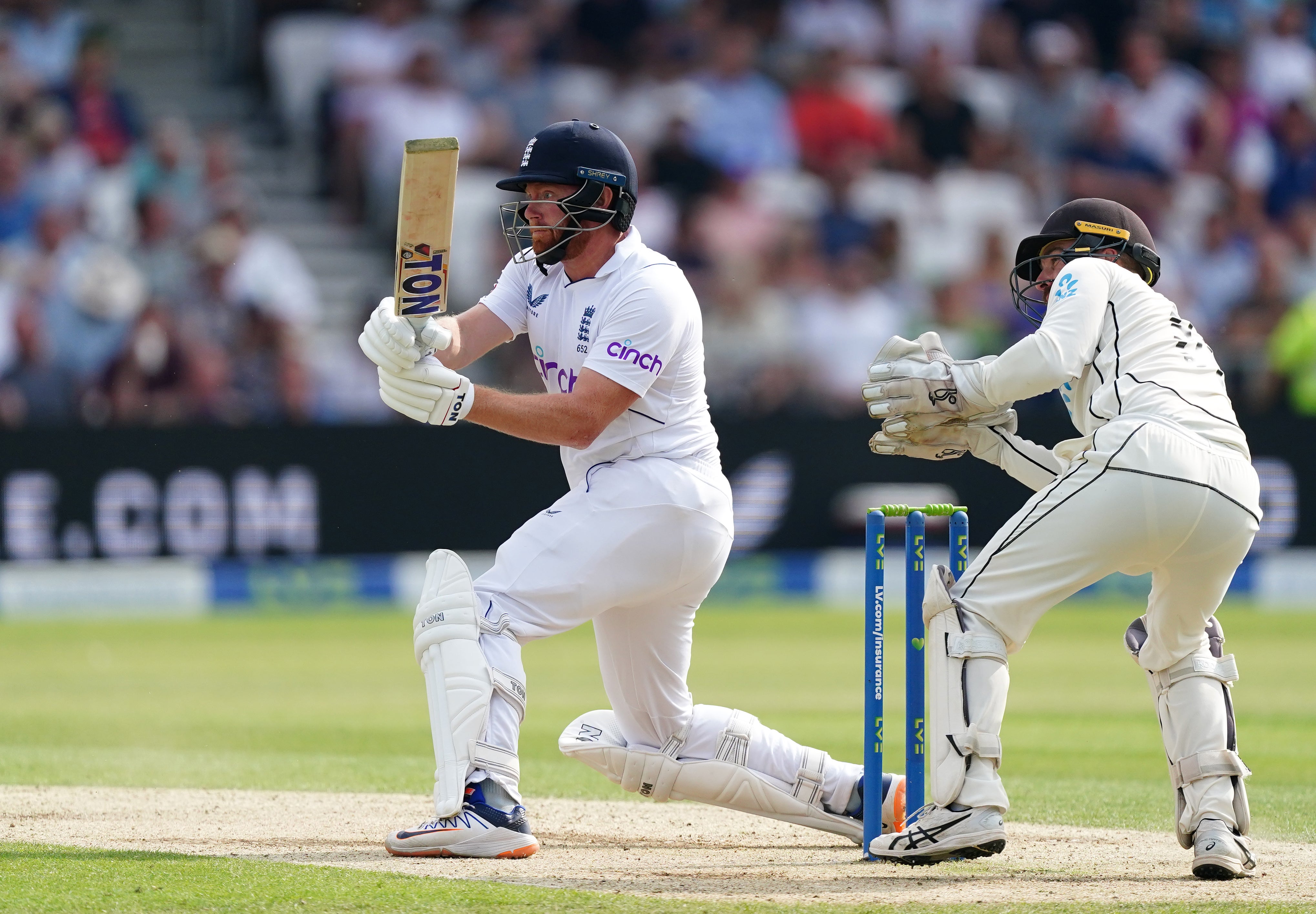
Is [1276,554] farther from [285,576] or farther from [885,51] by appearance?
[285,576]

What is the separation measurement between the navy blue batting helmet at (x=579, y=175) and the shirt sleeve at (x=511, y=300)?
201 millimetres

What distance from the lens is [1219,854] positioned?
4336mm

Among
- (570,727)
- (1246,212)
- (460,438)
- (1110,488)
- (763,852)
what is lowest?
(763,852)

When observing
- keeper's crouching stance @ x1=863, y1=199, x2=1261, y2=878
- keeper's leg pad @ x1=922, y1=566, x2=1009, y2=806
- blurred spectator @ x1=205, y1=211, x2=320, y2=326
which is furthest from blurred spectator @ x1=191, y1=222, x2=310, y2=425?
keeper's leg pad @ x1=922, y1=566, x2=1009, y2=806

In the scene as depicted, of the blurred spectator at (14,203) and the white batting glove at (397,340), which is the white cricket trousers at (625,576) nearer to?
the white batting glove at (397,340)

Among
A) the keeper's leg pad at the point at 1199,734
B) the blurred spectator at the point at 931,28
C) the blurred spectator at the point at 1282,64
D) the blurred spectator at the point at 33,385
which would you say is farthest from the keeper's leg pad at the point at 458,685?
the blurred spectator at the point at 1282,64

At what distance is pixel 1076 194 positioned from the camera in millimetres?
15797

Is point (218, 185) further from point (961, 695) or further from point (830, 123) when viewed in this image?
point (961, 695)

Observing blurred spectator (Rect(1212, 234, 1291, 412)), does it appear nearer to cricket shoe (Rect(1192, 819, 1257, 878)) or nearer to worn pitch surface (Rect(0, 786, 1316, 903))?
worn pitch surface (Rect(0, 786, 1316, 903))

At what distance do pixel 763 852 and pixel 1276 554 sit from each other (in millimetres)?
9745

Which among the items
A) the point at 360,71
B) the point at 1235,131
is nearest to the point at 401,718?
the point at 360,71

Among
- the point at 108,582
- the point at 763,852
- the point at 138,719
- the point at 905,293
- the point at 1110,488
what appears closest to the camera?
the point at 1110,488

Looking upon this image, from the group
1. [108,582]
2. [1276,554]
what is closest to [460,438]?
[108,582]

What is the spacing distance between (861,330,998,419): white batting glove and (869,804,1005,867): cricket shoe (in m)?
1.01
